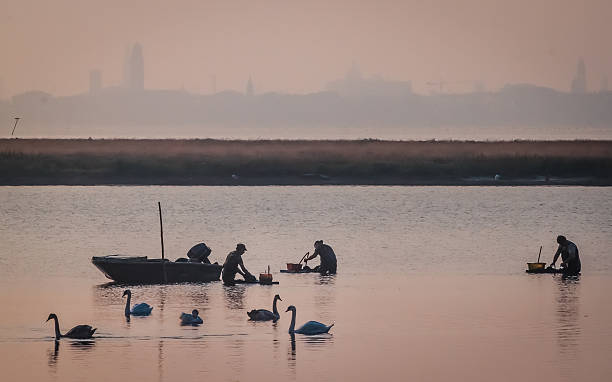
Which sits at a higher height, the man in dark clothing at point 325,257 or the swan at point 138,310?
the man in dark clothing at point 325,257

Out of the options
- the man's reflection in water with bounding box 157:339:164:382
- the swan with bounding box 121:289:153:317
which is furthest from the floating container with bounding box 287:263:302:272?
the man's reflection in water with bounding box 157:339:164:382

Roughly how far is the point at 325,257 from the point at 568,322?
30.0 ft

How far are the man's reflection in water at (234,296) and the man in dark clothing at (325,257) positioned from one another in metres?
2.60

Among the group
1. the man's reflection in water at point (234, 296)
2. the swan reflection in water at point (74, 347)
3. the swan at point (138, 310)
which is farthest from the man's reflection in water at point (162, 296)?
the swan reflection in water at point (74, 347)

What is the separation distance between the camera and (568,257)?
36188 mm

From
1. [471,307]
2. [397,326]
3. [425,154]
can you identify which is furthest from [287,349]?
[425,154]

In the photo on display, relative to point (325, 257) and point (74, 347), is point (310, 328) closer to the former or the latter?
point (74, 347)

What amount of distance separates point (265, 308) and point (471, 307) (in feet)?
14.2

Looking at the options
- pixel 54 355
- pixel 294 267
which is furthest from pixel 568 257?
pixel 54 355

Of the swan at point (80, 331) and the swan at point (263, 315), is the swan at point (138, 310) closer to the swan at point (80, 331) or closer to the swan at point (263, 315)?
the swan at point (263, 315)

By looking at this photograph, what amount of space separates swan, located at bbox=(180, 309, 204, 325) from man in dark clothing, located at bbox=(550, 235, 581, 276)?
37.0ft

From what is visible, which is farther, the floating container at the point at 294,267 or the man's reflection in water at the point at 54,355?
the floating container at the point at 294,267

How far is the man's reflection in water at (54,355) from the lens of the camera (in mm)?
23844

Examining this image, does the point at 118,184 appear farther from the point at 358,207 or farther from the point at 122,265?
the point at 122,265
